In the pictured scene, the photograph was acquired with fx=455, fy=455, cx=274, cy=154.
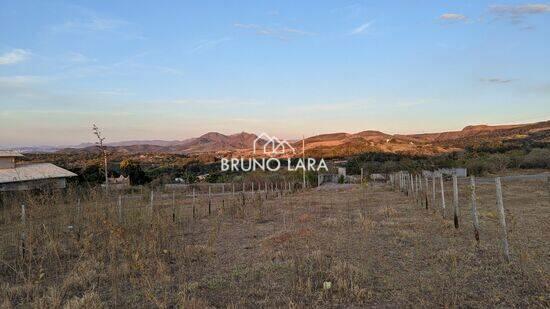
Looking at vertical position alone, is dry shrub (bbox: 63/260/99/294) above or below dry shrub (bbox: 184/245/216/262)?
above

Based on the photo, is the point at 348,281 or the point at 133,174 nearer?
the point at 348,281

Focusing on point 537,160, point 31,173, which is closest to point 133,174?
point 31,173

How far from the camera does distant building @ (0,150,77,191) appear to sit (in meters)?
27.8

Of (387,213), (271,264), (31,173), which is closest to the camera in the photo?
(271,264)

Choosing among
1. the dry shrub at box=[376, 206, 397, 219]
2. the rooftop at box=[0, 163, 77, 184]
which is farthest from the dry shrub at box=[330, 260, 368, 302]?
the rooftop at box=[0, 163, 77, 184]

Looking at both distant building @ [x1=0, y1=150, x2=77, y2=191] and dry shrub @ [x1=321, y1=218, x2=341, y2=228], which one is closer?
dry shrub @ [x1=321, y1=218, x2=341, y2=228]

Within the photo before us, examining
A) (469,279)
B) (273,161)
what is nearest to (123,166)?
(273,161)

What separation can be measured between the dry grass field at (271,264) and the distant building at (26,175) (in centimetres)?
1761

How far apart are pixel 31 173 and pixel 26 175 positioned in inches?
47.8

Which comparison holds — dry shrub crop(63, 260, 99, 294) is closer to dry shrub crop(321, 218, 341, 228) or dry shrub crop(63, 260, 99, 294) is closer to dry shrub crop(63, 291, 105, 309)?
dry shrub crop(63, 291, 105, 309)

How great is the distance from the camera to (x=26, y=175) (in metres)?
29.5

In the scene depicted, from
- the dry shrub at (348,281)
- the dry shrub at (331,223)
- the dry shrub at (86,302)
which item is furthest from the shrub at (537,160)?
the dry shrub at (86,302)

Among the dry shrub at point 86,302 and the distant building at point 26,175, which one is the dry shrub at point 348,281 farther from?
the distant building at point 26,175

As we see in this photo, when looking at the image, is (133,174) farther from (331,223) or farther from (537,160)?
A: (537,160)
